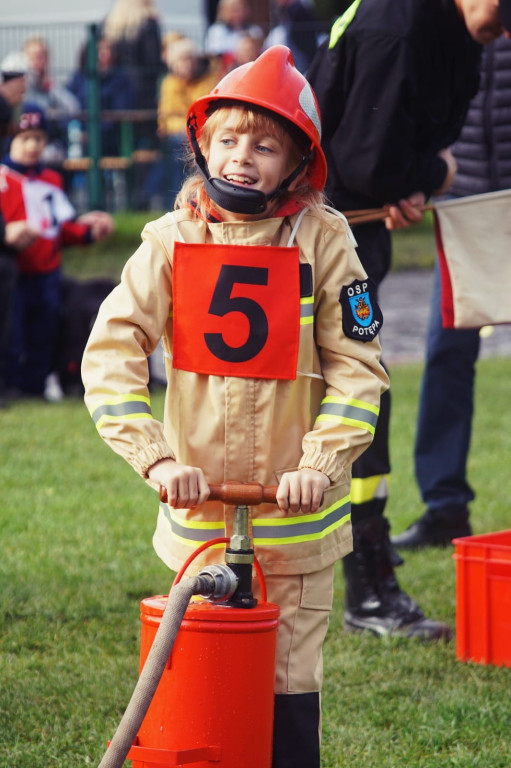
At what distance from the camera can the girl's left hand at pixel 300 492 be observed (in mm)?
2684

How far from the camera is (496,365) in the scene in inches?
396

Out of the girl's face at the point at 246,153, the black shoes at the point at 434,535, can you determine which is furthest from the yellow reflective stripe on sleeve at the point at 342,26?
the black shoes at the point at 434,535

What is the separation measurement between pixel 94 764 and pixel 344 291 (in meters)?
1.39

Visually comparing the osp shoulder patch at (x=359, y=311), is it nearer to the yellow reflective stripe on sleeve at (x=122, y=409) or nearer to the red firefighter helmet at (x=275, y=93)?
the red firefighter helmet at (x=275, y=93)

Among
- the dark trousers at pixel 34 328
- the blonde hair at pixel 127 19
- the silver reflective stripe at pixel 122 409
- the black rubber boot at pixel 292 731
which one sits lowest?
the dark trousers at pixel 34 328

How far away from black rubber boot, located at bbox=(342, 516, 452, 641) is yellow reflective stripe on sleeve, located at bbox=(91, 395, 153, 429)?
169 centimetres

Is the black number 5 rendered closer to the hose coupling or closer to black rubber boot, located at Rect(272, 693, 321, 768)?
the hose coupling

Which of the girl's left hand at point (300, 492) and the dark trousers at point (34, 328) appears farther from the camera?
the dark trousers at point (34, 328)

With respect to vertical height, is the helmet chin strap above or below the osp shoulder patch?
above

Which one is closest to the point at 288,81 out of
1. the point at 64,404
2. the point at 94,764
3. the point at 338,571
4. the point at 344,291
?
the point at 344,291

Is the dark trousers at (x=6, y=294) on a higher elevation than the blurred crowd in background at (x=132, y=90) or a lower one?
lower

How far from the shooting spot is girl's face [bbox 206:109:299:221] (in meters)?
2.95

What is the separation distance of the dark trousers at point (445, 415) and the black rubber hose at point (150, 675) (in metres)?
2.95

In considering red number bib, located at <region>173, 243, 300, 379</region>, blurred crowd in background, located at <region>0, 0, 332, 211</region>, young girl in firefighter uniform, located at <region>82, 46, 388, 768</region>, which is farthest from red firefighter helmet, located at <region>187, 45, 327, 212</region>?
blurred crowd in background, located at <region>0, 0, 332, 211</region>
